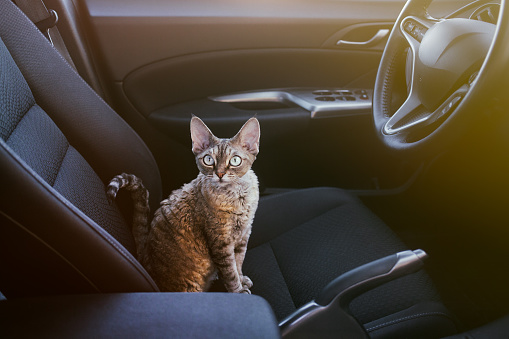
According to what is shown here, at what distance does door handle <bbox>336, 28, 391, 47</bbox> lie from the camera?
188 cm

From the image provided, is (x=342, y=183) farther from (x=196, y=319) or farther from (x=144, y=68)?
(x=196, y=319)

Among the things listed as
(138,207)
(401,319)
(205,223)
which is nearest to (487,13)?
(401,319)

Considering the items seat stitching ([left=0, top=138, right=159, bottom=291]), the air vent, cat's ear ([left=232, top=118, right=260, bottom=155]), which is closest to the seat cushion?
cat's ear ([left=232, top=118, right=260, bottom=155])

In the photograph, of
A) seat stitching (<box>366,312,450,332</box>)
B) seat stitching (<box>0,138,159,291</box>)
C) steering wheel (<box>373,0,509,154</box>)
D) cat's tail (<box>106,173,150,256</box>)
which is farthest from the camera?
cat's tail (<box>106,173,150,256</box>)

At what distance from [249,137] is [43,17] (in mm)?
858

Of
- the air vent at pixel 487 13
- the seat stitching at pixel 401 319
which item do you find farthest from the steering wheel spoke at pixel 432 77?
the seat stitching at pixel 401 319

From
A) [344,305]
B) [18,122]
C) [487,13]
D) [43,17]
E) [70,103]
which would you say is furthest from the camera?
[43,17]

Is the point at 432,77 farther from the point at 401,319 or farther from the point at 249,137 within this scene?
the point at 401,319

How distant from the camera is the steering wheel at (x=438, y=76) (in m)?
0.92

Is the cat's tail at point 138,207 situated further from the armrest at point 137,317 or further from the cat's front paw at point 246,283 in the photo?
Result: the armrest at point 137,317

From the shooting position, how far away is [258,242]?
1.41 metres

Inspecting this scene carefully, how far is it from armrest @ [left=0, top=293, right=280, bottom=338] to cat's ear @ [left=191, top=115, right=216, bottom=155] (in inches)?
25.8

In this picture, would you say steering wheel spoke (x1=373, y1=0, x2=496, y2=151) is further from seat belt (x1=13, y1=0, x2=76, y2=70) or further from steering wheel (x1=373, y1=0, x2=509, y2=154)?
seat belt (x1=13, y1=0, x2=76, y2=70)

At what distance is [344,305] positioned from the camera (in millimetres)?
972
